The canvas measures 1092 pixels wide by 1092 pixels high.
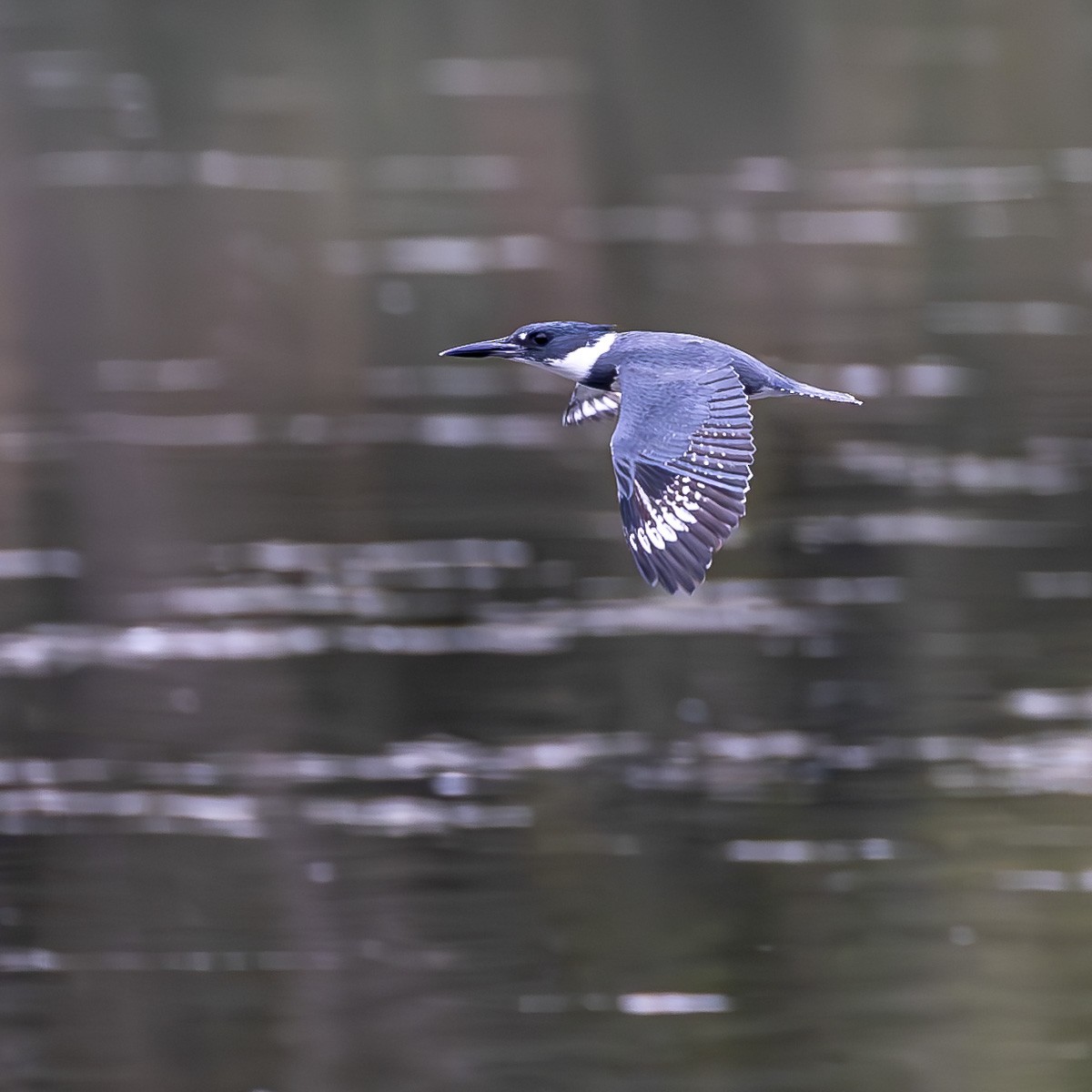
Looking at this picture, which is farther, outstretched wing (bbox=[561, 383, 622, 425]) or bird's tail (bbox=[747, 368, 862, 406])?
outstretched wing (bbox=[561, 383, 622, 425])

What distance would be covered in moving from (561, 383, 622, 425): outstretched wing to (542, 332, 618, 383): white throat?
64 mm

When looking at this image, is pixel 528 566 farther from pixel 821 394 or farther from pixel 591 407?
pixel 821 394

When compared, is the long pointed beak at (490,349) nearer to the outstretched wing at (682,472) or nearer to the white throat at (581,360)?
the white throat at (581,360)

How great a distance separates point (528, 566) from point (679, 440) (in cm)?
198

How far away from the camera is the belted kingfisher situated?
1.96m

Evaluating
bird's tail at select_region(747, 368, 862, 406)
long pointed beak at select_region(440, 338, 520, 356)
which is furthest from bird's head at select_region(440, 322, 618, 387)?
bird's tail at select_region(747, 368, 862, 406)

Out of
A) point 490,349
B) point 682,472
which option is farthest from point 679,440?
point 490,349

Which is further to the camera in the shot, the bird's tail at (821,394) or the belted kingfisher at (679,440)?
the bird's tail at (821,394)

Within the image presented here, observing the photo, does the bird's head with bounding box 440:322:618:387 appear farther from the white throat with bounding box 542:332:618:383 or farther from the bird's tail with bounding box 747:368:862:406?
the bird's tail with bounding box 747:368:862:406

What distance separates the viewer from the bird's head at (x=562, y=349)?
8.07 ft

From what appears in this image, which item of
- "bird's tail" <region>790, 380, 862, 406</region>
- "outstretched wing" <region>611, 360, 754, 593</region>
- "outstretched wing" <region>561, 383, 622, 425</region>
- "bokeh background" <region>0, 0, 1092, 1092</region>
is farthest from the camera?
"bokeh background" <region>0, 0, 1092, 1092</region>

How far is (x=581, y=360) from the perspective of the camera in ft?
8.18

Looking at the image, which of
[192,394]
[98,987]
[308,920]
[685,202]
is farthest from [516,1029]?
[685,202]

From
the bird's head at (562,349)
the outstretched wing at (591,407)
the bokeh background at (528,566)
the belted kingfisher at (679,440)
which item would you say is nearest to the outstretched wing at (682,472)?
the belted kingfisher at (679,440)
